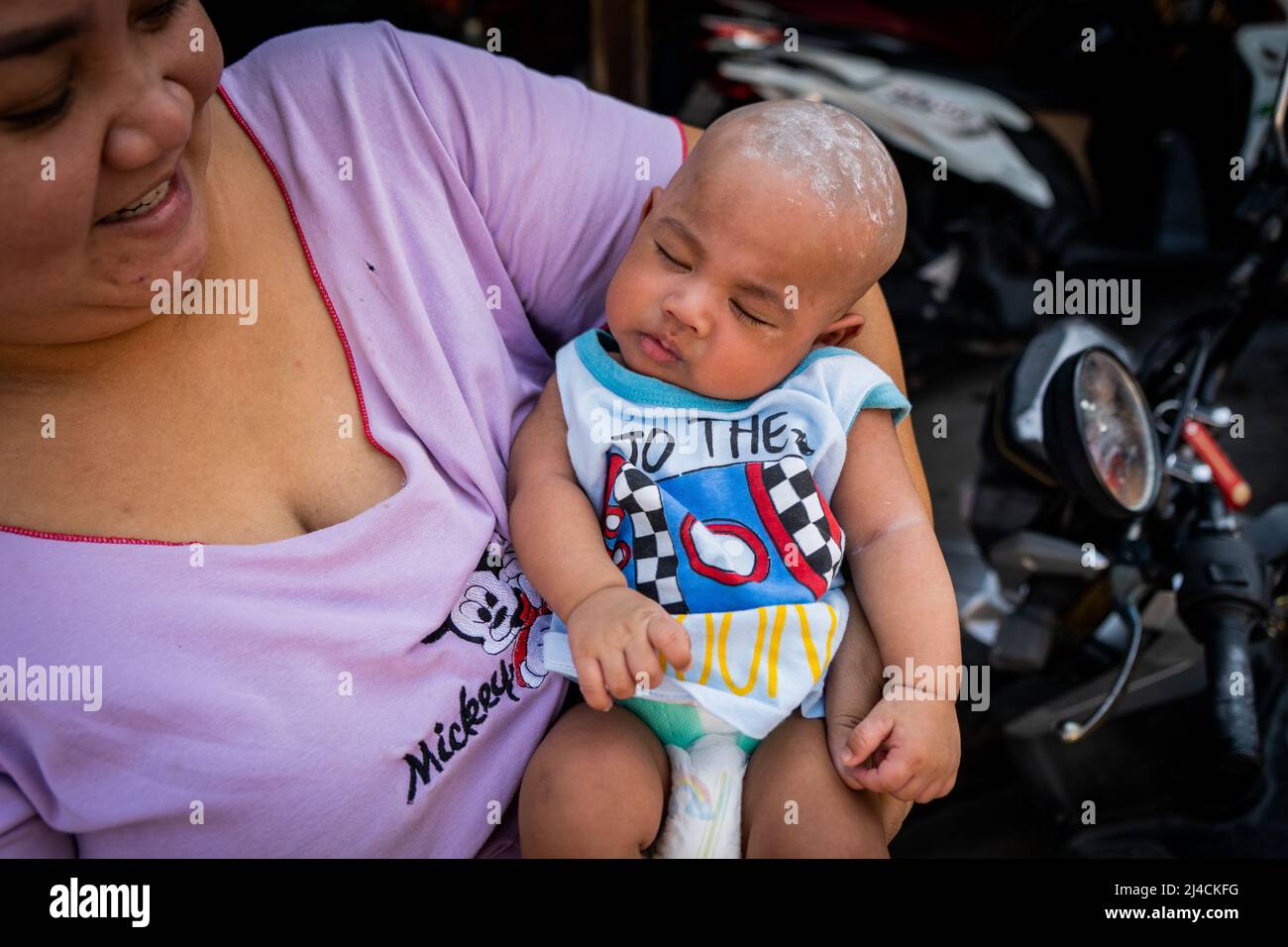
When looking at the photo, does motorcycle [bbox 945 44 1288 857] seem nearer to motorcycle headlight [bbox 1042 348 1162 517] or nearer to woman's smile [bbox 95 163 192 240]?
motorcycle headlight [bbox 1042 348 1162 517]

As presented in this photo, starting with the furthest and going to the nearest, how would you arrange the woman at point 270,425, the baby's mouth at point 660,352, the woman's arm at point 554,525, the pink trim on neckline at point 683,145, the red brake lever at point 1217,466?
the red brake lever at point 1217,466
the pink trim on neckline at point 683,145
the baby's mouth at point 660,352
the woman's arm at point 554,525
the woman at point 270,425

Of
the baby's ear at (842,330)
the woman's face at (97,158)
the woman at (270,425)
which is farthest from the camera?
the baby's ear at (842,330)

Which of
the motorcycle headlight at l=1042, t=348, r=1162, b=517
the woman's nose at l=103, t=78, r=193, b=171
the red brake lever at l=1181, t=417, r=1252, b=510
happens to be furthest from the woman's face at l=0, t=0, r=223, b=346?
the red brake lever at l=1181, t=417, r=1252, b=510

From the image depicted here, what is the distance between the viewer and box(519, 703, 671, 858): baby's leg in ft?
4.59

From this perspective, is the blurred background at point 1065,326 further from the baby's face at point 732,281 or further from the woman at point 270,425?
the baby's face at point 732,281

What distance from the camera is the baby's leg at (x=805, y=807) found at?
55.4 inches

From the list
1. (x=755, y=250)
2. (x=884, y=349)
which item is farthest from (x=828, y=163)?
(x=884, y=349)

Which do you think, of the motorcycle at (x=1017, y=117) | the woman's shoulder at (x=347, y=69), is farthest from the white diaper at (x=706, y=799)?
the motorcycle at (x=1017, y=117)

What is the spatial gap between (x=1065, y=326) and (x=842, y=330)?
3.15 ft

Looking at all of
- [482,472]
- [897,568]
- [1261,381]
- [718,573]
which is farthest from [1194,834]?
[1261,381]

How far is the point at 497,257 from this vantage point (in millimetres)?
1748

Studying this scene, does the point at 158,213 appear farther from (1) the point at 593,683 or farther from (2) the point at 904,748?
(2) the point at 904,748

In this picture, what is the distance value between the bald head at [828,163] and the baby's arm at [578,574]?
1.58 feet
